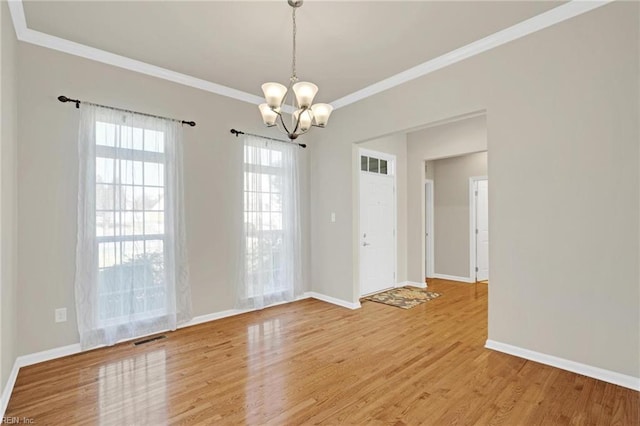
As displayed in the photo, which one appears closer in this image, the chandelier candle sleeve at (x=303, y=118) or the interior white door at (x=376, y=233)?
the chandelier candle sleeve at (x=303, y=118)

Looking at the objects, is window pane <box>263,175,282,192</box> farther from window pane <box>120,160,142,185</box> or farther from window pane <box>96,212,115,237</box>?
window pane <box>96,212,115,237</box>

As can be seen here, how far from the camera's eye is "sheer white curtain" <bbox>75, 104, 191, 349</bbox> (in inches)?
123

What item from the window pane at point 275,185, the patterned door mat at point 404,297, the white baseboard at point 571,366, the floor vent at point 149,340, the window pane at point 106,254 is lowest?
the patterned door mat at point 404,297

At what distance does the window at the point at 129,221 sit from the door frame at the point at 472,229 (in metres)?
5.53

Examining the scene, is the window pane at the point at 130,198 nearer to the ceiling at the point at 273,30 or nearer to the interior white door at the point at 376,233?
the ceiling at the point at 273,30

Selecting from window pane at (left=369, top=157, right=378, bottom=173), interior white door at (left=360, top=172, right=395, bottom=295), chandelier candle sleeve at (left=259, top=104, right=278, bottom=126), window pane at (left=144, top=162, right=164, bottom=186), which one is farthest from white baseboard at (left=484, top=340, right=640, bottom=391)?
window pane at (left=144, top=162, right=164, bottom=186)

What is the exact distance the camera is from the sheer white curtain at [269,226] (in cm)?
435

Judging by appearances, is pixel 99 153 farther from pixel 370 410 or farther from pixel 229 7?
pixel 370 410

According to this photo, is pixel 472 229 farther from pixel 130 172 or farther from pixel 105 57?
pixel 105 57

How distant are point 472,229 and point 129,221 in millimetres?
5930

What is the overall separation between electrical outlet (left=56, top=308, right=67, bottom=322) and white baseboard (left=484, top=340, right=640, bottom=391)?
4.21 metres

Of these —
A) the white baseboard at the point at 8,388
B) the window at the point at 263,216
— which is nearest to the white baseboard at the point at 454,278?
the window at the point at 263,216

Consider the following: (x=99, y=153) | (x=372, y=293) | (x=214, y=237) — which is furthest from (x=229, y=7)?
(x=372, y=293)

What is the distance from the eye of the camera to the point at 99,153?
3225 millimetres
